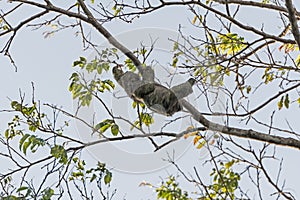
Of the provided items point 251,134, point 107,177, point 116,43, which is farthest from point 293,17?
point 107,177

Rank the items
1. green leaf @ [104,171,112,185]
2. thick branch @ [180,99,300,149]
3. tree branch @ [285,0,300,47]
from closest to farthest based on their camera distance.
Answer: tree branch @ [285,0,300,47]
thick branch @ [180,99,300,149]
green leaf @ [104,171,112,185]

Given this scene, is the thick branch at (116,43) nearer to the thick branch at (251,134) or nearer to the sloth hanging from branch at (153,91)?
the sloth hanging from branch at (153,91)

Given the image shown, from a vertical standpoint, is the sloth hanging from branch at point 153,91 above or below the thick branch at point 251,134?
above

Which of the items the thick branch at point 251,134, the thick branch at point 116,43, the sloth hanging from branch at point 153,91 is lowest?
the thick branch at point 251,134

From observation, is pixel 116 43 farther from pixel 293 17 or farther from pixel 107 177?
pixel 293 17

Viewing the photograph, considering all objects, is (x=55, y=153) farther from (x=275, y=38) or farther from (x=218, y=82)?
(x=275, y=38)

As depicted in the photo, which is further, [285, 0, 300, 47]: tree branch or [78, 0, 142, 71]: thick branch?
[78, 0, 142, 71]: thick branch

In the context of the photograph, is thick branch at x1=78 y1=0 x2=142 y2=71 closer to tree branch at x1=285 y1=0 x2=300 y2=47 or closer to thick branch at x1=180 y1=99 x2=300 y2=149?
thick branch at x1=180 y1=99 x2=300 y2=149

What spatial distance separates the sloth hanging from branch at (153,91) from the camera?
191 centimetres

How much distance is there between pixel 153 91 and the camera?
1925 mm

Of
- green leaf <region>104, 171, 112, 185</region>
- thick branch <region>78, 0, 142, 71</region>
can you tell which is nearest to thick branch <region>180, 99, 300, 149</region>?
thick branch <region>78, 0, 142, 71</region>

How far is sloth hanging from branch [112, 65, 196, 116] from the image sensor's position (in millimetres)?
1905

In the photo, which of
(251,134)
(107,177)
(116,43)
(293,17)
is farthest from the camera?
(107,177)

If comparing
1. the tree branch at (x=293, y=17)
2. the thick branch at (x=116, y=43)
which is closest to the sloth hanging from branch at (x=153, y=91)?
the thick branch at (x=116, y=43)
